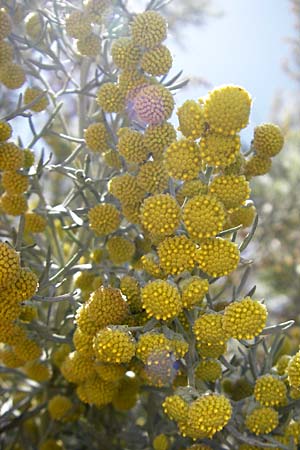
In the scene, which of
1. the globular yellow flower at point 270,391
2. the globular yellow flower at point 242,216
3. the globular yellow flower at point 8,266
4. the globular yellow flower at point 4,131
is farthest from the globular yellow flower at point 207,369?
the globular yellow flower at point 4,131

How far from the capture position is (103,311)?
3.79 ft

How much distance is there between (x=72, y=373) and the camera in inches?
53.5

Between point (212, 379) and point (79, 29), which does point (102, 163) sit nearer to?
point (79, 29)

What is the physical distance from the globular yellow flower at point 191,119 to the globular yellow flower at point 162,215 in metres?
0.13

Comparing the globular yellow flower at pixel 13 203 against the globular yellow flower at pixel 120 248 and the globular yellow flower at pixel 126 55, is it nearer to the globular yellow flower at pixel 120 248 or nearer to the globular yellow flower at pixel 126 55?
the globular yellow flower at pixel 120 248

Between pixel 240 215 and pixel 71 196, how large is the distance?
45cm

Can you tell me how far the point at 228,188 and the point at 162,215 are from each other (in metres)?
0.13

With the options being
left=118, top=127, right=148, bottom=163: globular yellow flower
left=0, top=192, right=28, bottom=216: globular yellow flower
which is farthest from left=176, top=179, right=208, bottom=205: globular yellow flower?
left=0, top=192, right=28, bottom=216: globular yellow flower

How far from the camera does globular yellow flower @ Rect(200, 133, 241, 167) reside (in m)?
1.11

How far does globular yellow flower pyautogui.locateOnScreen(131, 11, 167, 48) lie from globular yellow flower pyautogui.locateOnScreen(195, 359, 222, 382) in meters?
0.66

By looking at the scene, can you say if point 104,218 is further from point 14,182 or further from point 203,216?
point 203,216

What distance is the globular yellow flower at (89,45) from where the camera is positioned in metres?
1.50

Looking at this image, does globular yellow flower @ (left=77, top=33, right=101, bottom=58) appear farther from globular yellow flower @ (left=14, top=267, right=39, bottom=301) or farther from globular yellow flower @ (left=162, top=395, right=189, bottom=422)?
globular yellow flower @ (left=162, top=395, right=189, bottom=422)

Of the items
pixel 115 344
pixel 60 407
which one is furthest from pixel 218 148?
pixel 60 407
